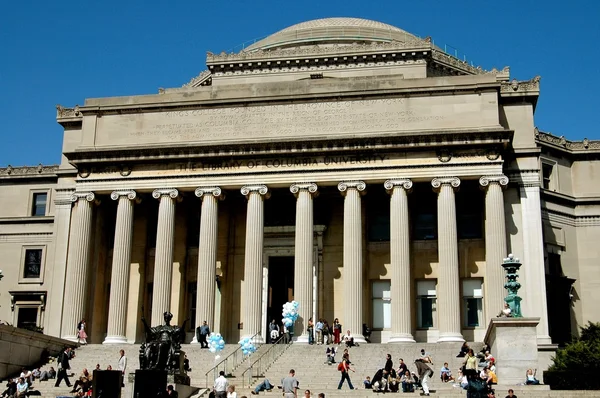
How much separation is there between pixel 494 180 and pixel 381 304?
934 centimetres

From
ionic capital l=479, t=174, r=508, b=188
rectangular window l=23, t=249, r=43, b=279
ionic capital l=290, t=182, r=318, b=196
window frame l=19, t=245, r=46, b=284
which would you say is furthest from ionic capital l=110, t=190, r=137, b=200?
ionic capital l=479, t=174, r=508, b=188

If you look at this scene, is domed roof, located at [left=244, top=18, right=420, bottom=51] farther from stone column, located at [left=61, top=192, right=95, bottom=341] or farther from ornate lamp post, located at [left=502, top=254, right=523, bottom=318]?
ornate lamp post, located at [left=502, top=254, right=523, bottom=318]

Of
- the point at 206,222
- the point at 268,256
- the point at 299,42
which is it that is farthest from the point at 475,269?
the point at 299,42

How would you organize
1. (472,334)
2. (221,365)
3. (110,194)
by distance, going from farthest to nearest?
(110,194)
(472,334)
(221,365)

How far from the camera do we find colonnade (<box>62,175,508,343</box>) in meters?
42.8

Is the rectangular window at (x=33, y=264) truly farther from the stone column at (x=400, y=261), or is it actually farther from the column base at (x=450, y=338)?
the column base at (x=450, y=338)

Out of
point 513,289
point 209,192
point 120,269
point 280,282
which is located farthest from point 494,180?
point 120,269

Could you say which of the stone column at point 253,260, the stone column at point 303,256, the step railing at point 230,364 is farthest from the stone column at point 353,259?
the step railing at point 230,364

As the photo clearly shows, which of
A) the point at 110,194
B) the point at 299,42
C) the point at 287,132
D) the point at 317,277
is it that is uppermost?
the point at 299,42

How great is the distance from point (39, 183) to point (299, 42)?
855 inches

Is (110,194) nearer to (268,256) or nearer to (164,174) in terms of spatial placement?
(164,174)

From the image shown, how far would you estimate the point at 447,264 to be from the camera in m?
43.0

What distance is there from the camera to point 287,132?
4700 cm

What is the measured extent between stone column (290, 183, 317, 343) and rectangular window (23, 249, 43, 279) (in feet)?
72.9
